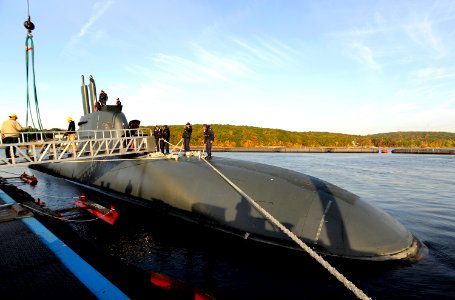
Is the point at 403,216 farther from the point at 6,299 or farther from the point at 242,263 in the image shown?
the point at 6,299

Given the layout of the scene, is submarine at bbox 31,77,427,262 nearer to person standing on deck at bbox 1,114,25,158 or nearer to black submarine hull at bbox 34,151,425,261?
black submarine hull at bbox 34,151,425,261

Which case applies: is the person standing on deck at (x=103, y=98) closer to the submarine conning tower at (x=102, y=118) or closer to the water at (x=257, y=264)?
the submarine conning tower at (x=102, y=118)

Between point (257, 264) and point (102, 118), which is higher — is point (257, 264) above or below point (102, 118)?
below

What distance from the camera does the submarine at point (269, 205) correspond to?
846cm

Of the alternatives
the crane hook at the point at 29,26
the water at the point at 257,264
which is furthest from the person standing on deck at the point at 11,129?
the water at the point at 257,264

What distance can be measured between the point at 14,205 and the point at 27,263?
5.43 metres

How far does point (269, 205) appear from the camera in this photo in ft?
31.9

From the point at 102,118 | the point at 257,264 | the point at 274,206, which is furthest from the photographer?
the point at 102,118

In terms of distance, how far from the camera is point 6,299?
404 cm

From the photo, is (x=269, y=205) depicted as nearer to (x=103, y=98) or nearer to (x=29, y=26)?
(x=29, y=26)

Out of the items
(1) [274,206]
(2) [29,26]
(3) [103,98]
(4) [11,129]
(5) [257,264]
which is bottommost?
(5) [257,264]

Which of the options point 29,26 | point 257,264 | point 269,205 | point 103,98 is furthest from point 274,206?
point 103,98

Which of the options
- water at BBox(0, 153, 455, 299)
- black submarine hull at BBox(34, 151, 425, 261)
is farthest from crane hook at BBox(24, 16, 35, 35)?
water at BBox(0, 153, 455, 299)

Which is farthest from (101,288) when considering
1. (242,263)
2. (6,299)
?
(242,263)
